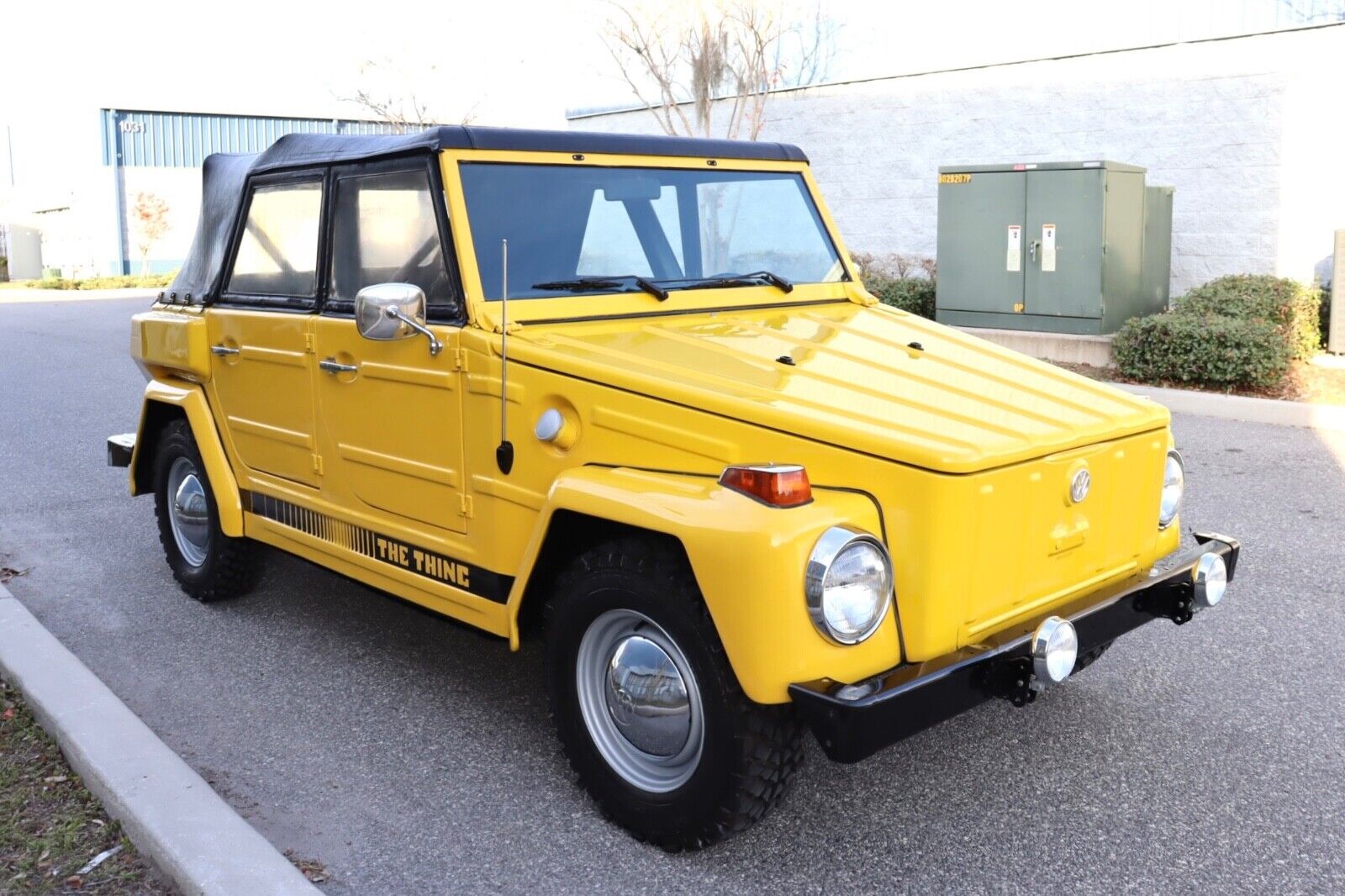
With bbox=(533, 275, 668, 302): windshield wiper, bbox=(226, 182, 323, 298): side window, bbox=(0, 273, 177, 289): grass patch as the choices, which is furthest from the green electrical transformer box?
bbox=(0, 273, 177, 289): grass patch

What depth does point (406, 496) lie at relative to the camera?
13.9 ft

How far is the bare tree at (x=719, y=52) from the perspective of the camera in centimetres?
1800

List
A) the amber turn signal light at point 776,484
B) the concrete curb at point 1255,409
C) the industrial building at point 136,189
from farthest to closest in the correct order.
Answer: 1. the industrial building at point 136,189
2. the concrete curb at point 1255,409
3. the amber turn signal light at point 776,484

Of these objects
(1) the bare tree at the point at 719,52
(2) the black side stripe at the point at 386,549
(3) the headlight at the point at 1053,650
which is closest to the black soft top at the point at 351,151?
(2) the black side stripe at the point at 386,549

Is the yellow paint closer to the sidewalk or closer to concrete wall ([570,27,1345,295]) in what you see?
concrete wall ([570,27,1345,295])

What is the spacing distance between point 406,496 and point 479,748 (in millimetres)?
873

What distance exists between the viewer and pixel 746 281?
4.60m

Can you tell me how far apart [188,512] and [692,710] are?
330cm

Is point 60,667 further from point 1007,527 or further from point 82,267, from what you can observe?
point 82,267

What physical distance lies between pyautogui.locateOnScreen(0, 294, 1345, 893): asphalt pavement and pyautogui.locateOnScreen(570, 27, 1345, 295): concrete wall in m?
8.61

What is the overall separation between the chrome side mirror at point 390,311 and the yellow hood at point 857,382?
0.33 m

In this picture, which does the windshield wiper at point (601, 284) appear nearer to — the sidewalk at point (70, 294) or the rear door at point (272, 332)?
the rear door at point (272, 332)

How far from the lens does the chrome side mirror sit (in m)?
3.82

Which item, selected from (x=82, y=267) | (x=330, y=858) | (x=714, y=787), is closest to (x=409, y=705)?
(x=330, y=858)
